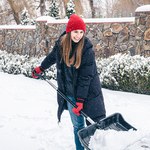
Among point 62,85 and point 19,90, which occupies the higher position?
point 62,85

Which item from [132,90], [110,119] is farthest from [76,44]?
[132,90]

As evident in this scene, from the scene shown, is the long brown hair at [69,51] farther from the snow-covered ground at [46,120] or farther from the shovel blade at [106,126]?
the snow-covered ground at [46,120]

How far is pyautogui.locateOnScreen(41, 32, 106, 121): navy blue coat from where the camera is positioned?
341 centimetres

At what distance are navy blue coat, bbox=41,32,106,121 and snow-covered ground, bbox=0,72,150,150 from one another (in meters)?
0.55

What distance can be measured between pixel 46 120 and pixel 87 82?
2.29 m

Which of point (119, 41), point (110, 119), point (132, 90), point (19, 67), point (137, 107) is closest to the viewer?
point (110, 119)

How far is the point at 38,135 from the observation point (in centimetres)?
488

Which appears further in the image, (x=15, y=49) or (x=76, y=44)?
(x=15, y=49)

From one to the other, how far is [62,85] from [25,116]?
2299 millimetres

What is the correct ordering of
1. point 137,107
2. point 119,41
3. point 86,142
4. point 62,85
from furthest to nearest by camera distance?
point 119,41 < point 137,107 < point 62,85 < point 86,142

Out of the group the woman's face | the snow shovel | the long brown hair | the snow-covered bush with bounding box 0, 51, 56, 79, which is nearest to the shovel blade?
the snow shovel

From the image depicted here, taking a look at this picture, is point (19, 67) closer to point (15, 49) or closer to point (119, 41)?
point (15, 49)

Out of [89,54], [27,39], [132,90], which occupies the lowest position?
[132,90]

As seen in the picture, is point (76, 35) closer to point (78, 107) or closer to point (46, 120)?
point (78, 107)
